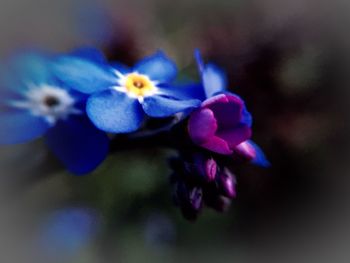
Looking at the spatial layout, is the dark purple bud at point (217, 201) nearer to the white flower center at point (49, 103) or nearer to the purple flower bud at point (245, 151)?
the purple flower bud at point (245, 151)

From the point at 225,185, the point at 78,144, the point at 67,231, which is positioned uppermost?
the point at 67,231

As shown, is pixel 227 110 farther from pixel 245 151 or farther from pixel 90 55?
pixel 90 55

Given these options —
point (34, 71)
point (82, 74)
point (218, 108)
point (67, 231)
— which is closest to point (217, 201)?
point (218, 108)

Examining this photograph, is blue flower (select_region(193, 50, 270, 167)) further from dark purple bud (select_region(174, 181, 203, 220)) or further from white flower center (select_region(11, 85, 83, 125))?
white flower center (select_region(11, 85, 83, 125))

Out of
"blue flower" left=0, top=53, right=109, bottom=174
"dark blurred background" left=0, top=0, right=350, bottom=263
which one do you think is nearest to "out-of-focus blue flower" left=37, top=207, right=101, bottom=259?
"dark blurred background" left=0, top=0, right=350, bottom=263

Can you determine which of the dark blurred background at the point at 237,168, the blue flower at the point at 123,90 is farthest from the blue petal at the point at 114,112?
the dark blurred background at the point at 237,168

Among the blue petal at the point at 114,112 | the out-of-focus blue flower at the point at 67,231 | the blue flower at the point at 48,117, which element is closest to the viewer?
the blue petal at the point at 114,112

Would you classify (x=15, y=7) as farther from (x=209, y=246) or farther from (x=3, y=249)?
(x=209, y=246)
